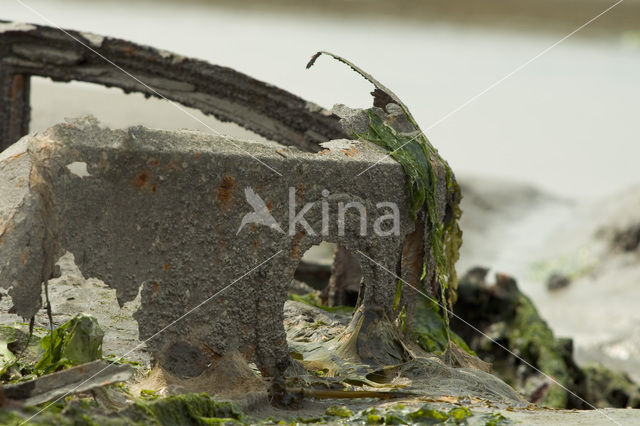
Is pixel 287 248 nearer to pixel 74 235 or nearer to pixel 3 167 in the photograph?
pixel 74 235

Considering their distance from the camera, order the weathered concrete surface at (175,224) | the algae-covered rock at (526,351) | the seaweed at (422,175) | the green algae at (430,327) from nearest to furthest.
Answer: the weathered concrete surface at (175,224) → the seaweed at (422,175) → the green algae at (430,327) → the algae-covered rock at (526,351)

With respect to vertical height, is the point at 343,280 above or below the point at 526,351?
above

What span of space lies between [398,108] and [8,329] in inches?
144

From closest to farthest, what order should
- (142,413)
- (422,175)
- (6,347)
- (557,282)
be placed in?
1. (142,413)
2. (6,347)
3. (422,175)
4. (557,282)

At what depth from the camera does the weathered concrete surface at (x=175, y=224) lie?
5086mm

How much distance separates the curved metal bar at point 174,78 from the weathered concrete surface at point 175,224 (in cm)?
311

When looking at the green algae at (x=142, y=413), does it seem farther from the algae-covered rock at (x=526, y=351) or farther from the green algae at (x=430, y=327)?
the algae-covered rock at (x=526, y=351)

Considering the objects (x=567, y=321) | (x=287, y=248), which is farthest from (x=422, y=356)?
(x=567, y=321)

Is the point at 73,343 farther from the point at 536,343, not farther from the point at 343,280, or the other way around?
the point at 536,343

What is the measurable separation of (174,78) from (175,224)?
4422 millimetres

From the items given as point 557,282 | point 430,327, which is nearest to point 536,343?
point 430,327

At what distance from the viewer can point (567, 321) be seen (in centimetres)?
1834

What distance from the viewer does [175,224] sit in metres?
5.55

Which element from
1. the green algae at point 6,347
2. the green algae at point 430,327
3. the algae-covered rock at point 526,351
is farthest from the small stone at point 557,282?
the green algae at point 6,347
